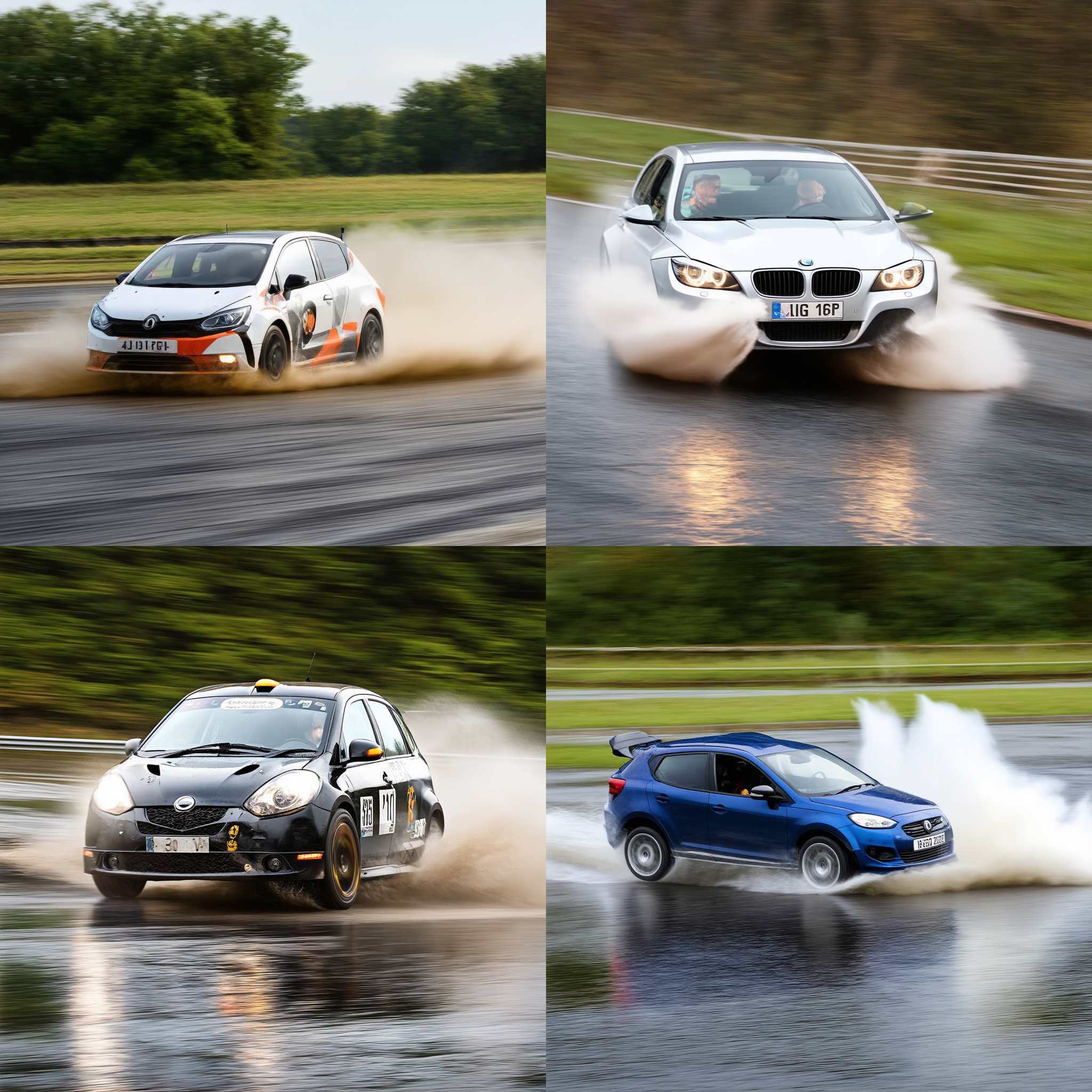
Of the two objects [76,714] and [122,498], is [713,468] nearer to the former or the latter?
[122,498]

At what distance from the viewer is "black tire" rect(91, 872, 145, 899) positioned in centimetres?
892

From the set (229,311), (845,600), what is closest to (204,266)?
(229,311)

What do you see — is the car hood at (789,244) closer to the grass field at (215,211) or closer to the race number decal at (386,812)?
the grass field at (215,211)

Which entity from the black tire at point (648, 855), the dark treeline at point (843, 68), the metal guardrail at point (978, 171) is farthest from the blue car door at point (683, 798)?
the metal guardrail at point (978, 171)

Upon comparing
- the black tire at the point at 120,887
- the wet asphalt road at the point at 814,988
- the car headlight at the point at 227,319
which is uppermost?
the car headlight at the point at 227,319

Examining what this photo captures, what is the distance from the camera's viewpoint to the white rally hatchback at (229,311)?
428 inches

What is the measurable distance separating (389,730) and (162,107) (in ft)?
19.8

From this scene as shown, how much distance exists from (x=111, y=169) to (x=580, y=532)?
500 centimetres

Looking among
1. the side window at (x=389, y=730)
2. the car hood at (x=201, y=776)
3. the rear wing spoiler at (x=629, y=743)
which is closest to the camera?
the car hood at (x=201, y=776)

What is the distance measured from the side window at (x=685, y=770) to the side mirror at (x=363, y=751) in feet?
9.52

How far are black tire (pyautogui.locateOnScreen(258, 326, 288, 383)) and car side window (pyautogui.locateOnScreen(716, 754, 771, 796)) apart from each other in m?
4.40

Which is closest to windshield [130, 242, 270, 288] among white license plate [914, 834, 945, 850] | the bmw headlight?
the bmw headlight

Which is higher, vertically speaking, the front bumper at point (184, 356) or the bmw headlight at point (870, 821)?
the front bumper at point (184, 356)

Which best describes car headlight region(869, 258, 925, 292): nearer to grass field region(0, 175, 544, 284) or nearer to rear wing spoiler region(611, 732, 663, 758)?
grass field region(0, 175, 544, 284)
